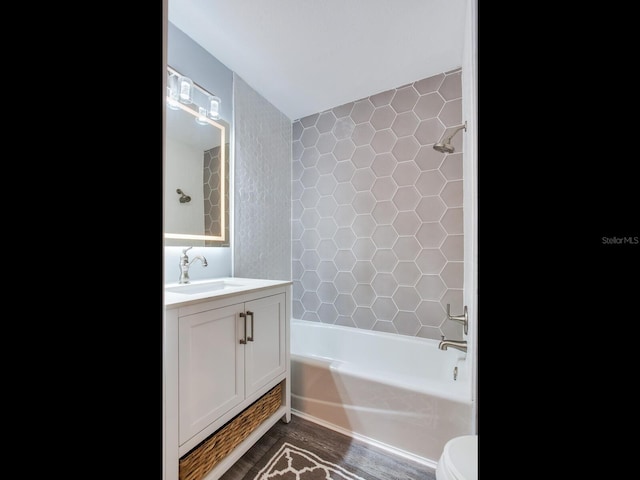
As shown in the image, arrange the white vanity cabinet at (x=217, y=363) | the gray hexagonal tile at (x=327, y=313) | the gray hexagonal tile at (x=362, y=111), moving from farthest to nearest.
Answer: the gray hexagonal tile at (x=327, y=313) → the gray hexagonal tile at (x=362, y=111) → the white vanity cabinet at (x=217, y=363)

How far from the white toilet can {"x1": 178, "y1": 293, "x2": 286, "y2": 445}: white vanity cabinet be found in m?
0.88

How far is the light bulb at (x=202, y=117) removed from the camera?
1663 millimetres

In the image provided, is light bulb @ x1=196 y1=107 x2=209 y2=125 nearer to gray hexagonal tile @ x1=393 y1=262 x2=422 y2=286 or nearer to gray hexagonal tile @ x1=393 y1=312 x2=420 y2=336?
gray hexagonal tile @ x1=393 y1=262 x2=422 y2=286

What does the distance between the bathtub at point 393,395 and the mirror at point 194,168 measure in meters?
1.07

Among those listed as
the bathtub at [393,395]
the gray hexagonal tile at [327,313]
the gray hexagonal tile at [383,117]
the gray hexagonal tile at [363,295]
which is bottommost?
the bathtub at [393,395]

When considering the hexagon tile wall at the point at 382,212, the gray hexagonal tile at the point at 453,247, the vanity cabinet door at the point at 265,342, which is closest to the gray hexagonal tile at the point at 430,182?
the hexagon tile wall at the point at 382,212

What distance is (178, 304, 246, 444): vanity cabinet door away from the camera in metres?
0.97

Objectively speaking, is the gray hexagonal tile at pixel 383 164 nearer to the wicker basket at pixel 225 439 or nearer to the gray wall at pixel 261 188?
the gray wall at pixel 261 188

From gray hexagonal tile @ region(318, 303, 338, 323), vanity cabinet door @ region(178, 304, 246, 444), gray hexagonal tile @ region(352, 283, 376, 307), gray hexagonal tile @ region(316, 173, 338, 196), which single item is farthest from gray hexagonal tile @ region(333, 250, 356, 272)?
vanity cabinet door @ region(178, 304, 246, 444)
